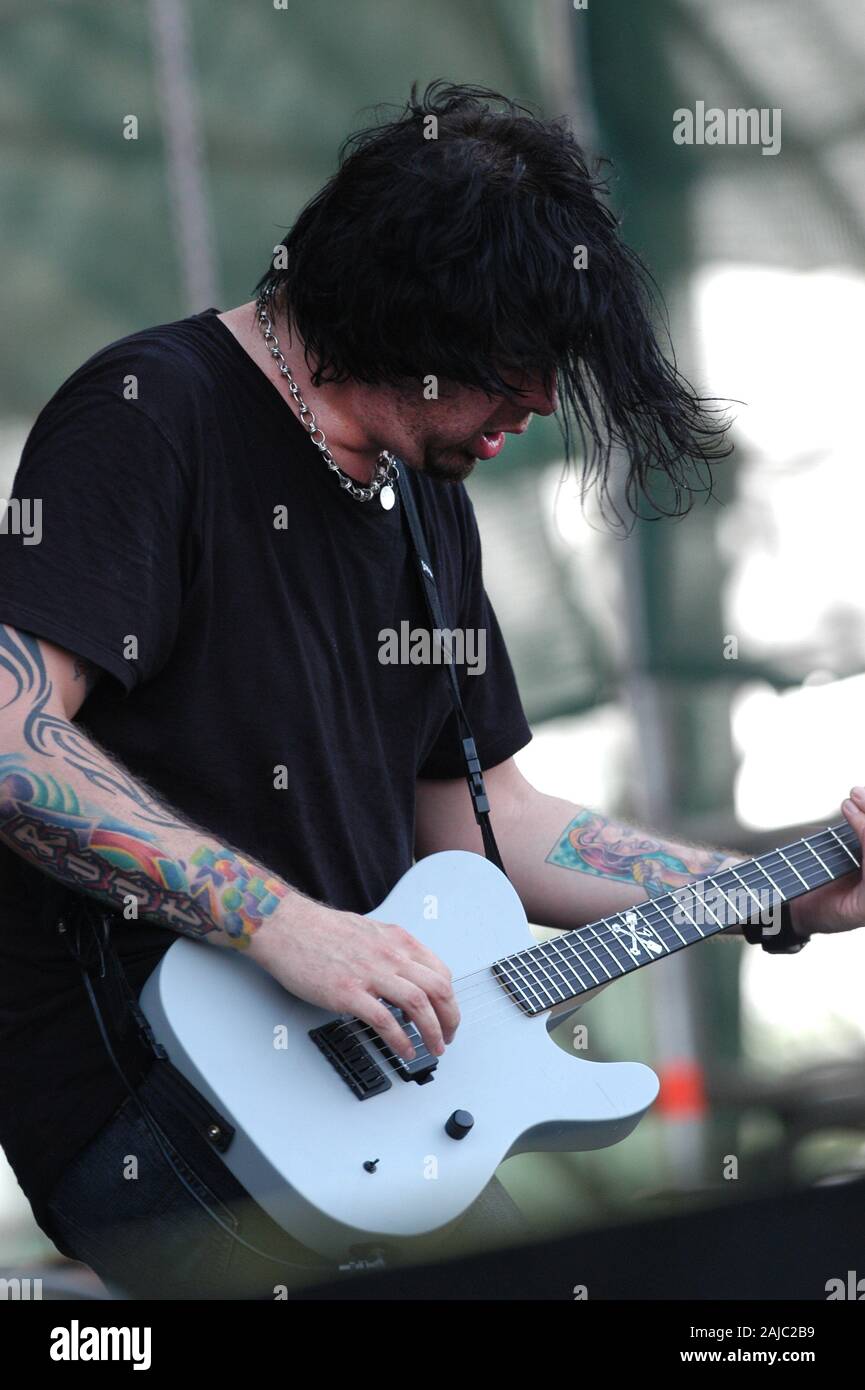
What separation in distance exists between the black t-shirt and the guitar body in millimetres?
93

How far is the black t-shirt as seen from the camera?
5.86ft

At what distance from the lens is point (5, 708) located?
1.71 metres

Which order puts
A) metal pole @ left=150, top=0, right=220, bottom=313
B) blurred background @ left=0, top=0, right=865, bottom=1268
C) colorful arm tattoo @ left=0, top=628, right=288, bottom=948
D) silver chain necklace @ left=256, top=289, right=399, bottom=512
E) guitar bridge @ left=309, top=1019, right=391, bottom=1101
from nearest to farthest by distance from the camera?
1. colorful arm tattoo @ left=0, top=628, right=288, bottom=948
2. guitar bridge @ left=309, top=1019, right=391, bottom=1101
3. silver chain necklace @ left=256, top=289, right=399, bottom=512
4. metal pole @ left=150, top=0, right=220, bottom=313
5. blurred background @ left=0, top=0, right=865, bottom=1268

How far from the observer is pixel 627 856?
244 centimetres

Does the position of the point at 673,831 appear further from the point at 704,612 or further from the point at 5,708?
the point at 5,708

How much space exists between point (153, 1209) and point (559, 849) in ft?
3.07

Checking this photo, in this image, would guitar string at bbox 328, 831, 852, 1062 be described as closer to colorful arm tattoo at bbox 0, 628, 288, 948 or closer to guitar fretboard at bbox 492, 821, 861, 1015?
guitar fretboard at bbox 492, 821, 861, 1015

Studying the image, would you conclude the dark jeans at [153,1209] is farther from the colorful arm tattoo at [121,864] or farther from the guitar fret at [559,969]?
the guitar fret at [559,969]

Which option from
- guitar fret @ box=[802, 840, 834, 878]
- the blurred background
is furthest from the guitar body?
the blurred background

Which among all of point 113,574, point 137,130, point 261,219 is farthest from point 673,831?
point 113,574

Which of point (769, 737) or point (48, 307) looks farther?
point (769, 737)

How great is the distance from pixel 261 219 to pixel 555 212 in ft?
5.08
